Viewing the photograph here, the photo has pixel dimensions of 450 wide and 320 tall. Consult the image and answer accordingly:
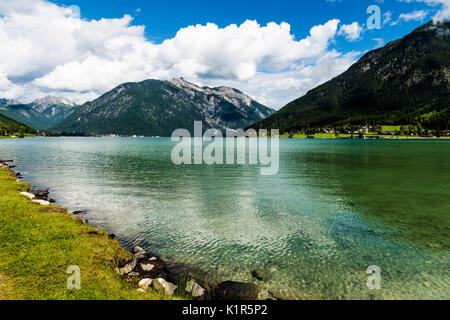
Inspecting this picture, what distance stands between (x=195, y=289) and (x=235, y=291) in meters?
2.49

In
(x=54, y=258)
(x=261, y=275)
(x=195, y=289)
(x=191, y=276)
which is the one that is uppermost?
(x=54, y=258)

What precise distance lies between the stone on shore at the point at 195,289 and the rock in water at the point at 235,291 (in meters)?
0.84

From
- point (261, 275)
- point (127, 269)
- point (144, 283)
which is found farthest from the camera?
point (261, 275)

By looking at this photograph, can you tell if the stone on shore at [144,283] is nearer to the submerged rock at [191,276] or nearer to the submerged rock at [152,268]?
the submerged rock at [152,268]

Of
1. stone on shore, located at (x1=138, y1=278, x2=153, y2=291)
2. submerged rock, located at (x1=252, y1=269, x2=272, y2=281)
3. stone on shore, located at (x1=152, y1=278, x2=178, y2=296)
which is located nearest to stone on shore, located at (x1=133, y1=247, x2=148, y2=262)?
stone on shore, located at (x1=138, y1=278, x2=153, y2=291)

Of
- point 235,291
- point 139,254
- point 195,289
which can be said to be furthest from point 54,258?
point 235,291

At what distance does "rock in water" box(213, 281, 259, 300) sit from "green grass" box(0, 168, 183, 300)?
3.79 m

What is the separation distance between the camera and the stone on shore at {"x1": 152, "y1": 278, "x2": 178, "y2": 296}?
1398cm

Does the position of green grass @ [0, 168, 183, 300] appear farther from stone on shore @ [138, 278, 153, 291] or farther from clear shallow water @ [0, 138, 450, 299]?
clear shallow water @ [0, 138, 450, 299]

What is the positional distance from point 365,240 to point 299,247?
22.2ft

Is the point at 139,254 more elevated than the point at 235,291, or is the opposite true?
the point at 139,254

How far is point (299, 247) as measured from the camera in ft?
69.0

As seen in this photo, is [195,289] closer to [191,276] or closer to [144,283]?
[191,276]

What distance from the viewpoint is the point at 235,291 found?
1501 cm
